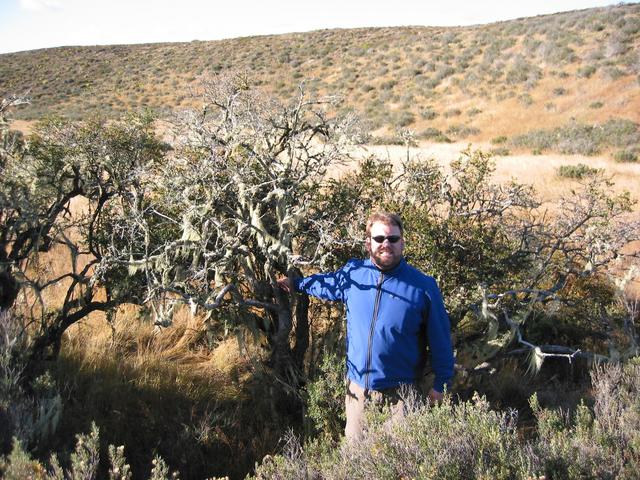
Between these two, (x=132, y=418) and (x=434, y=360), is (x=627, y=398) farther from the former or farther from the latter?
(x=132, y=418)

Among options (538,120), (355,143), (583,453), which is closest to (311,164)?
(355,143)

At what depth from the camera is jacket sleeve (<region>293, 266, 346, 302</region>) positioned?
3529 millimetres

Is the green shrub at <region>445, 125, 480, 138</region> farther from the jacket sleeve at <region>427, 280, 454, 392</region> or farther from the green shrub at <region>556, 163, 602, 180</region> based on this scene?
the jacket sleeve at <region>427, 280, 454, 392</region>

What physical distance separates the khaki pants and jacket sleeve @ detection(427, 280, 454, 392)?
0.94ft

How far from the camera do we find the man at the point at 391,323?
3.15 metres

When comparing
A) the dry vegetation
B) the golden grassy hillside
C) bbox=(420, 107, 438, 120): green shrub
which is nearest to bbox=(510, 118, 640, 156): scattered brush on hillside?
the dry vegetation

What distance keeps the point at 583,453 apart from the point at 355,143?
265 centimetres

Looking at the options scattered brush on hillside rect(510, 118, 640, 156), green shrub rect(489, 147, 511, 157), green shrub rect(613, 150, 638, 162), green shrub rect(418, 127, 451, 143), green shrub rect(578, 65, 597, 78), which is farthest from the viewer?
green shrub rect(578, 65, 597, 78)

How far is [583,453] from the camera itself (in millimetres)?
2756

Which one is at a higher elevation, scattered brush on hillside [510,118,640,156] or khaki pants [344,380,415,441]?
scattered brush on hillside [510,118,640,156]

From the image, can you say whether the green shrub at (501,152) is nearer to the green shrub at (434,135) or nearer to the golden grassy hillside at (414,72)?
the golden grassy hillside at (414,72)

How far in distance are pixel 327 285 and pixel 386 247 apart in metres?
0.62

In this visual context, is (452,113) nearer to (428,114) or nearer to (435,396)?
(428,114)

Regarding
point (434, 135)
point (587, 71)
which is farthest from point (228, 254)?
point (587, 71)
